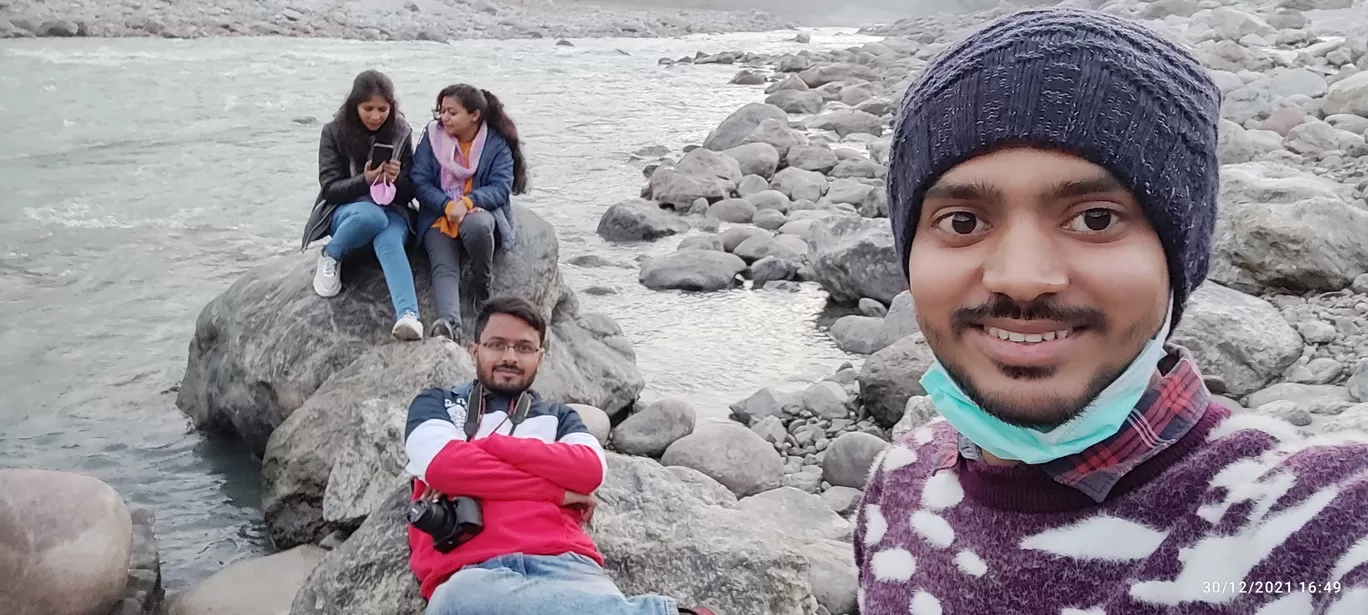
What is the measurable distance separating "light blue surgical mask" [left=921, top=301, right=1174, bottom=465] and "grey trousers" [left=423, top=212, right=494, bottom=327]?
4.32 m

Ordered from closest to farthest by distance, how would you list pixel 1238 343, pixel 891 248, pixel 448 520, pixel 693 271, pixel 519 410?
pixel 448 520 → pixel 519 410 → pixel 1238 343 → pixel 891 248 → pixel 693 271

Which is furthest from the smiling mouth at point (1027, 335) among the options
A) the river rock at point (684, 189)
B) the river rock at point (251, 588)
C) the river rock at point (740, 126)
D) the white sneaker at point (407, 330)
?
the river rock at point (740, 126)

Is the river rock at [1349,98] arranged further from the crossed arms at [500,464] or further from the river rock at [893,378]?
the crossed arms at [500,464]

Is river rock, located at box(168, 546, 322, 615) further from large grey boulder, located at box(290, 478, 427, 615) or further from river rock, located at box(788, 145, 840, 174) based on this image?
river rock, located at box(788, 145, 840, 174)

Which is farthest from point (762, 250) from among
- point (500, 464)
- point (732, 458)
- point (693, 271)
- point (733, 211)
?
point (500, 464)

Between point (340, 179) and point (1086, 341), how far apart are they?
491 centimetres

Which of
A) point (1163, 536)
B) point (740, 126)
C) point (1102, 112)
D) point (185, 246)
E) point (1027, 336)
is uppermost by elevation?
point (1102, 112)

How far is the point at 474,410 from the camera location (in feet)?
11.4

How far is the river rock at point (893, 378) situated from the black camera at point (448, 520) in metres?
2.95

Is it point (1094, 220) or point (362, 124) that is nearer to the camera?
point (1094, 220)

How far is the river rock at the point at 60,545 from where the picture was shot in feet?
12.5

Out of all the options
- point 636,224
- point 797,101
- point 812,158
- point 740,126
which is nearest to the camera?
point 636,224

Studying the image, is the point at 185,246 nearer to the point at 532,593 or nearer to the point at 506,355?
the point at 506,355

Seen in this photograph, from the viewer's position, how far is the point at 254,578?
4.34m
